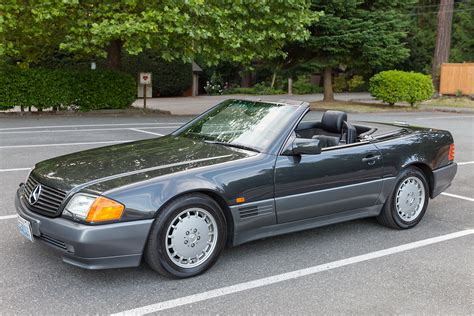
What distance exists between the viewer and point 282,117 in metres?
4.70

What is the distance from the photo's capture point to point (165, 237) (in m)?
3.78

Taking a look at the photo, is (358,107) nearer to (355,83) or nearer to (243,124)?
(243,124)

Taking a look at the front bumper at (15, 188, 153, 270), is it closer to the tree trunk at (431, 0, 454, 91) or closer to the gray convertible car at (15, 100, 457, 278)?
the gray convertible car at (15, 100, 457, 278)

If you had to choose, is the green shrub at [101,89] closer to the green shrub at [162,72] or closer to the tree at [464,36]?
the green shrub at [162,72]

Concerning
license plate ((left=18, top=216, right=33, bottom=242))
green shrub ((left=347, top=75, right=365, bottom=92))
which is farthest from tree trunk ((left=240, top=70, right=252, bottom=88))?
license plate ((left=18, top=216, right=33, bottom=242))

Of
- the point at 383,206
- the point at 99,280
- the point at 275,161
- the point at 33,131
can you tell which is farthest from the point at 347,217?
the point at 33,131

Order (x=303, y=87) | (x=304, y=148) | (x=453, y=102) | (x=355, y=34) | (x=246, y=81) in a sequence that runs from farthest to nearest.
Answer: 1. (x=246, y=81)
2. (x=303, y=87)
3. (x=453, y=102)
4. (x=355, y=34)
5. (x=304, y=148)

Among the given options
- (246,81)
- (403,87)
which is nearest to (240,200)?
(403,87)

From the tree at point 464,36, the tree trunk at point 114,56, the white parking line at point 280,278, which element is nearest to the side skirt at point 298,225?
the white parking line at point 280,278

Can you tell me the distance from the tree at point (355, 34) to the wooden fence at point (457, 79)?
23.7ft

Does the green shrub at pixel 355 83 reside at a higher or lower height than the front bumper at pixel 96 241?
higher

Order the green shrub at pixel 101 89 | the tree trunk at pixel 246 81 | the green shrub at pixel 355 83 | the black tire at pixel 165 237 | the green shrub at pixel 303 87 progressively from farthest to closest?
1. the green shrub at pixel 355 83
2. the tree trunk at pixel 246 81
3. the green shrub at pixel 303 87
4. the green shrub at pixel 101 89
5. the black tire at pixel 165 237

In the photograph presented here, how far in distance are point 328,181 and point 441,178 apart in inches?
67.1

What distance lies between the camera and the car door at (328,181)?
435cm
